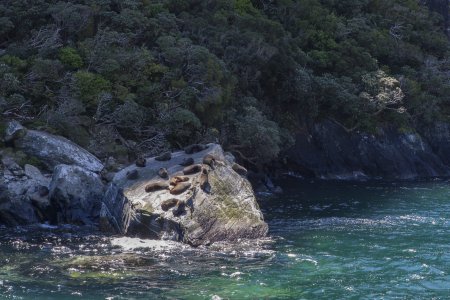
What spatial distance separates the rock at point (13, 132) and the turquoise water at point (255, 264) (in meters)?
5.11

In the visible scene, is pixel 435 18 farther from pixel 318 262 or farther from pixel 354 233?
pixel 318 262

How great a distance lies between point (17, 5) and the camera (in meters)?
31.2

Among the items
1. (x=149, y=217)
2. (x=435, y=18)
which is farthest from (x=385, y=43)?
(x=149, y=217)

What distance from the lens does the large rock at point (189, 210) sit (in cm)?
1856

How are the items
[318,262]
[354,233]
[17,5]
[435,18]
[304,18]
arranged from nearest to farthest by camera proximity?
1. [318,262]
2. [354,233]
3. [17,5]
4. [304,18]
5. [435,18]

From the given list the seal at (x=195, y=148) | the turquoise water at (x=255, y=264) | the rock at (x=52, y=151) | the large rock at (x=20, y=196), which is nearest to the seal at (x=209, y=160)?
the seal at (x=195, y=148)

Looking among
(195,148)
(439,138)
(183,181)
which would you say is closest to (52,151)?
(195,148)

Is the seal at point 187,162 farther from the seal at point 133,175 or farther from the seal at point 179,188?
the seal at point 179,188

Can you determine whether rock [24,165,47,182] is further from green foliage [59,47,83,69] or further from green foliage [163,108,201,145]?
green foliage [59,47,83,69]

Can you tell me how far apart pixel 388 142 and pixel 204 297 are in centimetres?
2660

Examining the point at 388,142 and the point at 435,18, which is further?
the point at 435,18

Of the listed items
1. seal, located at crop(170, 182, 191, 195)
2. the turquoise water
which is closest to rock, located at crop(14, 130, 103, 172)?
the turquoise water

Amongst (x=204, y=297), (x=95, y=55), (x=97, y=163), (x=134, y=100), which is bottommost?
(x=204, y=297)

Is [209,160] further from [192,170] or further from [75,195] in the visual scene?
[75,195]
